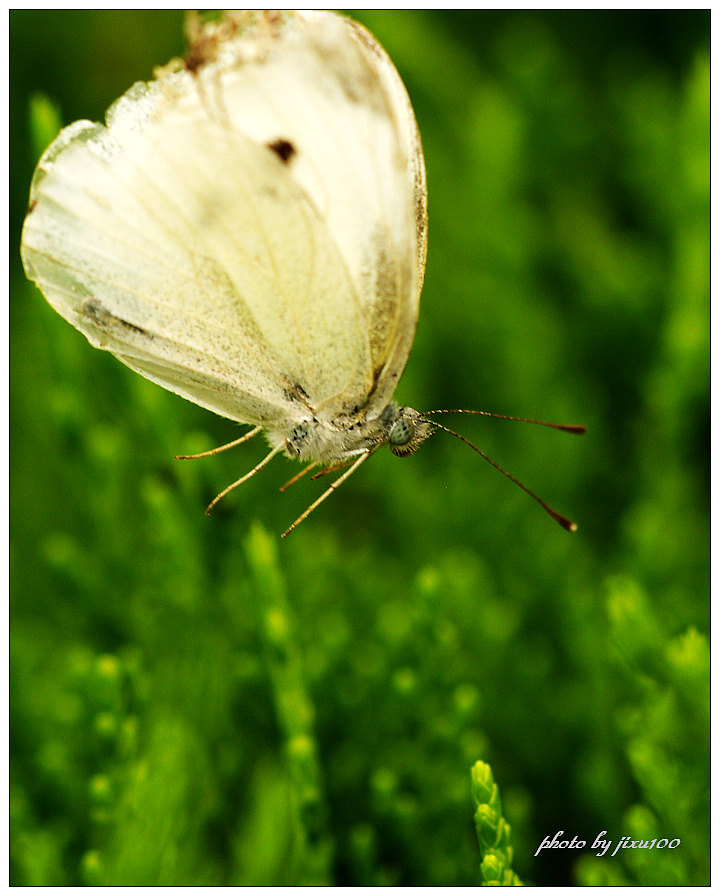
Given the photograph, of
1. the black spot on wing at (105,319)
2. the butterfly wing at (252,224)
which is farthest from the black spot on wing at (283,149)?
the black spot on wing at (105,319)

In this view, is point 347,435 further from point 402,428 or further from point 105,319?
point 105,319

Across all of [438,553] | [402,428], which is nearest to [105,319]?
[402,428]

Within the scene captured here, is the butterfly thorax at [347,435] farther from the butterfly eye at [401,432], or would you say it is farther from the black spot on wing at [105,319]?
the black spot on wing at [105,319]

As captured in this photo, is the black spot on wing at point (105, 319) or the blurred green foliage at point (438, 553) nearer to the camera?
the blurred green foliage at point (438, 553)

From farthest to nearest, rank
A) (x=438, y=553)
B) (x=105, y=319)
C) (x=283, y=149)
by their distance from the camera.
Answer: (x=438, y=553), (x=105, y=319), (x=283, y=149)

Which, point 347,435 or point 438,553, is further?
point 438,553

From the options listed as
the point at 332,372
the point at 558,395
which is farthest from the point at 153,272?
the point at 558,395

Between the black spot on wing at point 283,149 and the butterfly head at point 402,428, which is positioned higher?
the black spot on wing at point 283,149
